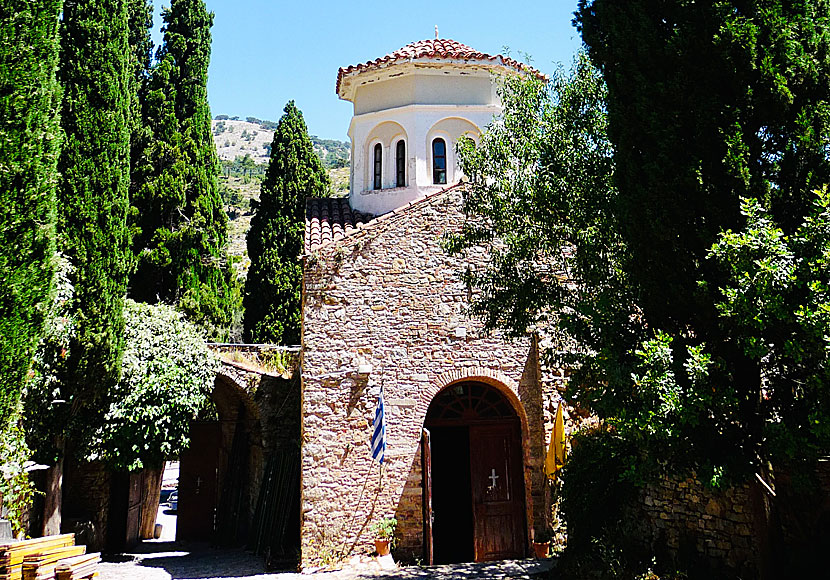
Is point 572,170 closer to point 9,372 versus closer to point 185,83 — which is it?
point 9,372

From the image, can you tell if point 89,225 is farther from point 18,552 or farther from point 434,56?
point 434,56

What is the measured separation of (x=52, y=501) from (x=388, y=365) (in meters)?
7.13

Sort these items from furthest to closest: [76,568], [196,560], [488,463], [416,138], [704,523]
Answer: [416,138] < [196,560] < [488,463] < [76,568] < [704,523]

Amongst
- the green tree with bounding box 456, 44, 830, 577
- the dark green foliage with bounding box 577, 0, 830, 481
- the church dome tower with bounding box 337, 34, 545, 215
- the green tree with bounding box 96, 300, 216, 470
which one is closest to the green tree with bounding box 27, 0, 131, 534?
the green tree with bounding box 96, 300, 216, 470

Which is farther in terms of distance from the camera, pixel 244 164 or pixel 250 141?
pixel 250 141

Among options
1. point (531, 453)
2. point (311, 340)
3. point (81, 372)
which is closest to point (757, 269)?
point (531, 453)

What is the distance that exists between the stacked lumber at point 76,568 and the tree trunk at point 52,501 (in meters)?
2.38

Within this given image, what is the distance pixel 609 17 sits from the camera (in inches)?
314

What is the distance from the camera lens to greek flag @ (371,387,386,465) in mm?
11250

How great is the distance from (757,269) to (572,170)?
385cm

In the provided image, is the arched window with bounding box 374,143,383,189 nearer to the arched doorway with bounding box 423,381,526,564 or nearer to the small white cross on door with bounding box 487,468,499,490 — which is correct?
the arched doorway with bounding box 423,381,526,564

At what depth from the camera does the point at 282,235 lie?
22.2m

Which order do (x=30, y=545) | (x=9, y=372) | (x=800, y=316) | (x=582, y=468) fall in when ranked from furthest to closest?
(x=582, y=468) → (x=30, y=545) → (x=9, y=372) → (x=800, y=316)

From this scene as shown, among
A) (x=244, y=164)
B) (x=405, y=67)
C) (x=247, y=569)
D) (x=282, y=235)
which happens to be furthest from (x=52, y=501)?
(x=244, y=164)
